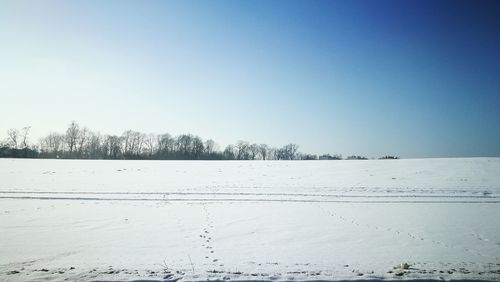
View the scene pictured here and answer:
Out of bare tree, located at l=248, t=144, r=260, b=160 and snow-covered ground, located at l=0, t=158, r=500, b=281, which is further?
bare tree, located at l=248, t=144, r=260, b=160

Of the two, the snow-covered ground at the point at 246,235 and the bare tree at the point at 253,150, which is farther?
the bare tree at the point at 253,150

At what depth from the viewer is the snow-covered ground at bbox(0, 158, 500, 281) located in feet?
24.9

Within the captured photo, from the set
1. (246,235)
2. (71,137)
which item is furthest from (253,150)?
(246,235)

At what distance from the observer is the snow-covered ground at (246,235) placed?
7.58 m

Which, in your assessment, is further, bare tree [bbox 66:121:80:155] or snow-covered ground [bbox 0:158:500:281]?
bare tree [bbox 66:121:80:155]

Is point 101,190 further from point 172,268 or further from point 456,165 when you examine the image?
point 456,165

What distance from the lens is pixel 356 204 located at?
18406 millimetres

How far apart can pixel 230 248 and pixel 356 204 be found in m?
11.3

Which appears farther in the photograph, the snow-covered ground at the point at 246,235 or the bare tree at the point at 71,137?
the bare tree at the point at 71,137

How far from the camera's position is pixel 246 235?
11.0 metres

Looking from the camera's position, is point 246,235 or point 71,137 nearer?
point 246,235

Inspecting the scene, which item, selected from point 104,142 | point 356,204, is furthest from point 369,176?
point 104,142

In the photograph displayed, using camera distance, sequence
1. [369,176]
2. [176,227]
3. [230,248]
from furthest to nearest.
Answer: [369,176], [176,227], [230,248]

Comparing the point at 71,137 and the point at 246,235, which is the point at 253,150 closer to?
the point at 71,137
